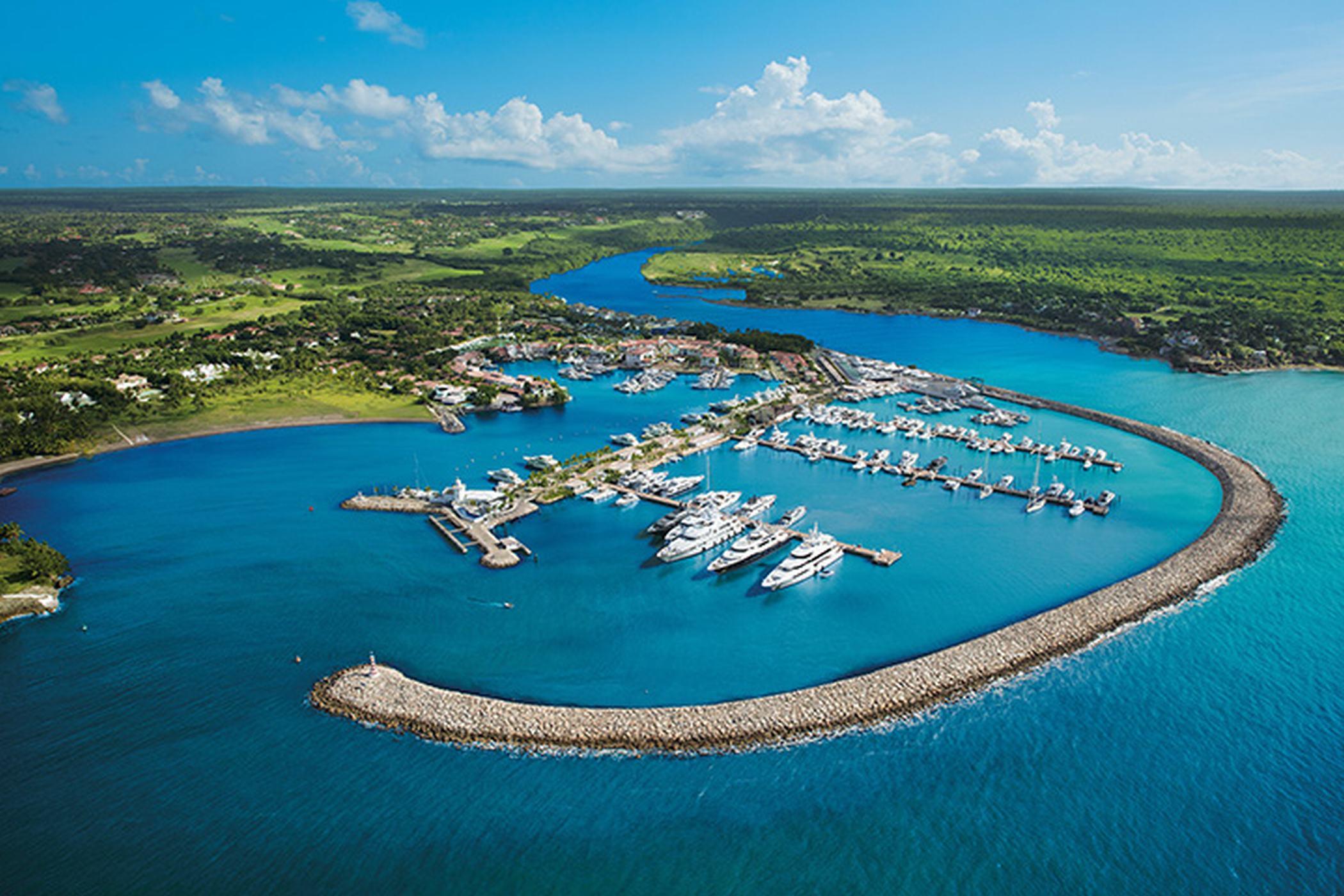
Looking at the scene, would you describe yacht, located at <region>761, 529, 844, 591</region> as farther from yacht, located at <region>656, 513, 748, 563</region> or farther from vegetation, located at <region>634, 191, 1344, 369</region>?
vegetation, located at <region>634, 191, 1344, 369</region>

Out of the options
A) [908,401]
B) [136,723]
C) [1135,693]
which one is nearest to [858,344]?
[908,401]

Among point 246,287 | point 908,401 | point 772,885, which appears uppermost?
point 246,287

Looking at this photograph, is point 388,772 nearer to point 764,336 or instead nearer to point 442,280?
point 764,336

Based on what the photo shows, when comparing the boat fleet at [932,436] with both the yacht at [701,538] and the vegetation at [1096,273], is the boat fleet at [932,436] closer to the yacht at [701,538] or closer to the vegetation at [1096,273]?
the yacht at [701,538]

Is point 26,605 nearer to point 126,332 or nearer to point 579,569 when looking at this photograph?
point 579,569

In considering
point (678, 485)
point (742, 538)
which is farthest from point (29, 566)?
point (742, 538)

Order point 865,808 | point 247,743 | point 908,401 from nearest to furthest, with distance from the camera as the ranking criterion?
point 865,808
point 247,743
point 908,401

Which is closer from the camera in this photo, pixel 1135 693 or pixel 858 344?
pixel 1135 693
